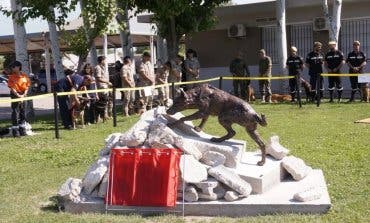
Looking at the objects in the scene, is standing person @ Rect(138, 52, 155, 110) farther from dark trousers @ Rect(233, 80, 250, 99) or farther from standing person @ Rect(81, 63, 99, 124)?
dark trousers @ Rect(233, 80, 250, 99)

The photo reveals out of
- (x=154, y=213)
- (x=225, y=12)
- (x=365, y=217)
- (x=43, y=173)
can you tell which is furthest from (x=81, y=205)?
(x=225, y=12)

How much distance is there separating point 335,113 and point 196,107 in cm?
864

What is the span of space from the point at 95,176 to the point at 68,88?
755 centimetres

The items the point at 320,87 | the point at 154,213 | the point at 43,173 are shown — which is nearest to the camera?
the point at 154,213

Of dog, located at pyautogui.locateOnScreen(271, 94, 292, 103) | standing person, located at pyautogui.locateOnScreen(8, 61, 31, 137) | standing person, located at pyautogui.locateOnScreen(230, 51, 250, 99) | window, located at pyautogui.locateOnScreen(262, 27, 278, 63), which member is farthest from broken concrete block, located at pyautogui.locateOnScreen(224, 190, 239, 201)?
window, located at pyautogui.locateOnScreen(262, 27, 278, 63)

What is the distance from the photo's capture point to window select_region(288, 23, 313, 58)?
22719 mm

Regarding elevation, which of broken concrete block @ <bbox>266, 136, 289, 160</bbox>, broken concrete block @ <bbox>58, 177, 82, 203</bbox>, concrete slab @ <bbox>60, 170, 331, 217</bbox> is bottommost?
concrete slab @ <bbox>60, 170, 331, 217</bbox>

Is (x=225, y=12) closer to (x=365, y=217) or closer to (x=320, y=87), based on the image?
(x=320, y=87)

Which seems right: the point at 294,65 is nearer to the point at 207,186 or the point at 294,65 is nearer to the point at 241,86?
the point at 241,86

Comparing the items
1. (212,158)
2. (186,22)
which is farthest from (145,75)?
(212,158)

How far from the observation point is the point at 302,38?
22.9 metres

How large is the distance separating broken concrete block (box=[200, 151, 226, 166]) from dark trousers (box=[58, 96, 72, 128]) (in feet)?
25.0

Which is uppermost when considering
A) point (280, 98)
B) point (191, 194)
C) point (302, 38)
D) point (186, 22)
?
point (186, 22)

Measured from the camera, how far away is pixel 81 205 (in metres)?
6.83
